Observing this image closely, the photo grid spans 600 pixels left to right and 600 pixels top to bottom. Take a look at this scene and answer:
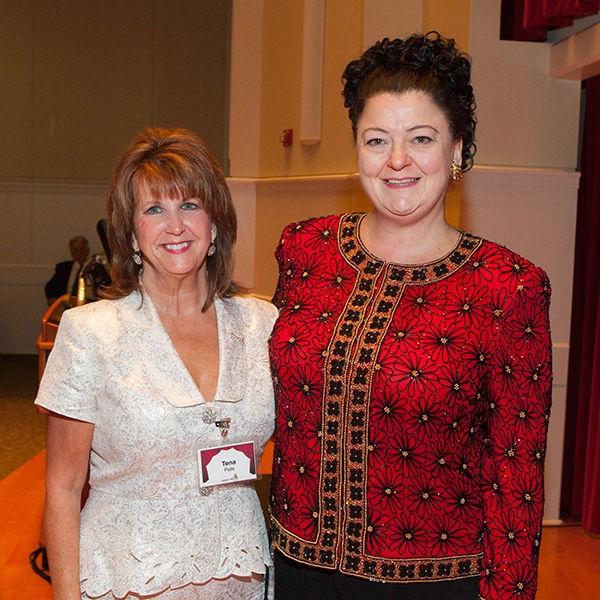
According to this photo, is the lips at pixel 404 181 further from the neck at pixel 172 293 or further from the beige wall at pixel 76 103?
the beige wall at pixel 76 103

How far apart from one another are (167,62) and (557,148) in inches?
242

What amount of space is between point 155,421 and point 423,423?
54cm

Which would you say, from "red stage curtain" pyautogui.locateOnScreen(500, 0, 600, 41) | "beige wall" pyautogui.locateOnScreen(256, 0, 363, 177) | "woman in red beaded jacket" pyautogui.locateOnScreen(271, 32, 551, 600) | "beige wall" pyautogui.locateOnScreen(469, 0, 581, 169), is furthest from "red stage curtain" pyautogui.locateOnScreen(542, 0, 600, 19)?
"woman in red beaded jacket" pyautogui.locateOnScreen(271, 32, 551, 600)

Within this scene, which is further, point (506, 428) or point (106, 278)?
point (106, 278)

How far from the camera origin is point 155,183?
1.74 meters

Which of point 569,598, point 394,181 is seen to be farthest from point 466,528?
point 569,598

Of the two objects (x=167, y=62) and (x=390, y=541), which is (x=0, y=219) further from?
(x=390, y=541)

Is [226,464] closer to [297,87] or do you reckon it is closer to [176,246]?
[176,246]

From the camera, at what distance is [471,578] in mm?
1679

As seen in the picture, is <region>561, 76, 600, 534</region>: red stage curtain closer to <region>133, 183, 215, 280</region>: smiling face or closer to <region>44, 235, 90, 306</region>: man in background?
<region>133, 183, 215, 280</region>: smiling face

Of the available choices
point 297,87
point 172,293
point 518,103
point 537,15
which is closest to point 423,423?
point 172,293

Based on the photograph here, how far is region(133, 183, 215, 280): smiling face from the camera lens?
1.76 m

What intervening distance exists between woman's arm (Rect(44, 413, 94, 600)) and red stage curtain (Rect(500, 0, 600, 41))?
299 centimetres

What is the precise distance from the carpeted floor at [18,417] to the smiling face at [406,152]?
4.18 m
